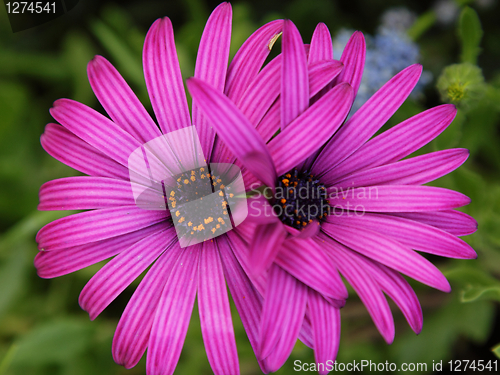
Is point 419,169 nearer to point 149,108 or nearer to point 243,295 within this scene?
point 243,295

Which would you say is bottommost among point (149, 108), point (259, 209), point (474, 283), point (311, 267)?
point (474, 283)

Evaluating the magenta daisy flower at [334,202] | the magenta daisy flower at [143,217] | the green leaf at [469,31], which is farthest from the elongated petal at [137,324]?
the green leaf at [469,31]

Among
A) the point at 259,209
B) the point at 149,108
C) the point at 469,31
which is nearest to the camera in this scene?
the point at 259,209

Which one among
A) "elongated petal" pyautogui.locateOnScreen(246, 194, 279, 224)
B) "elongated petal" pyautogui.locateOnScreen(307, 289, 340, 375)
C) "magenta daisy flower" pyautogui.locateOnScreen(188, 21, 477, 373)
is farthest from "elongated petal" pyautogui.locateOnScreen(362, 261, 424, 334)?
"elongated petal" pyautogui.locateOnScreen(246, 194, 279, 224)

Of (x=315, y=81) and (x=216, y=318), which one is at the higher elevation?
(x=315, y=81)

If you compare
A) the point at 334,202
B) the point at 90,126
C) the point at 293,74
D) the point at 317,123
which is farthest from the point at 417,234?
the point at 90,126

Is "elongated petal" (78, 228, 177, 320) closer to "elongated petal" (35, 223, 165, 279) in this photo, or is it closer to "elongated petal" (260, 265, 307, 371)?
"elongated petal" (35, 223, 165, 279)

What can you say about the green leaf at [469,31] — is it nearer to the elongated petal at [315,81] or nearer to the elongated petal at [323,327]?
the elongated petal at [315,81]

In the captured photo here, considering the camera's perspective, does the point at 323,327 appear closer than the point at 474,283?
Yes
